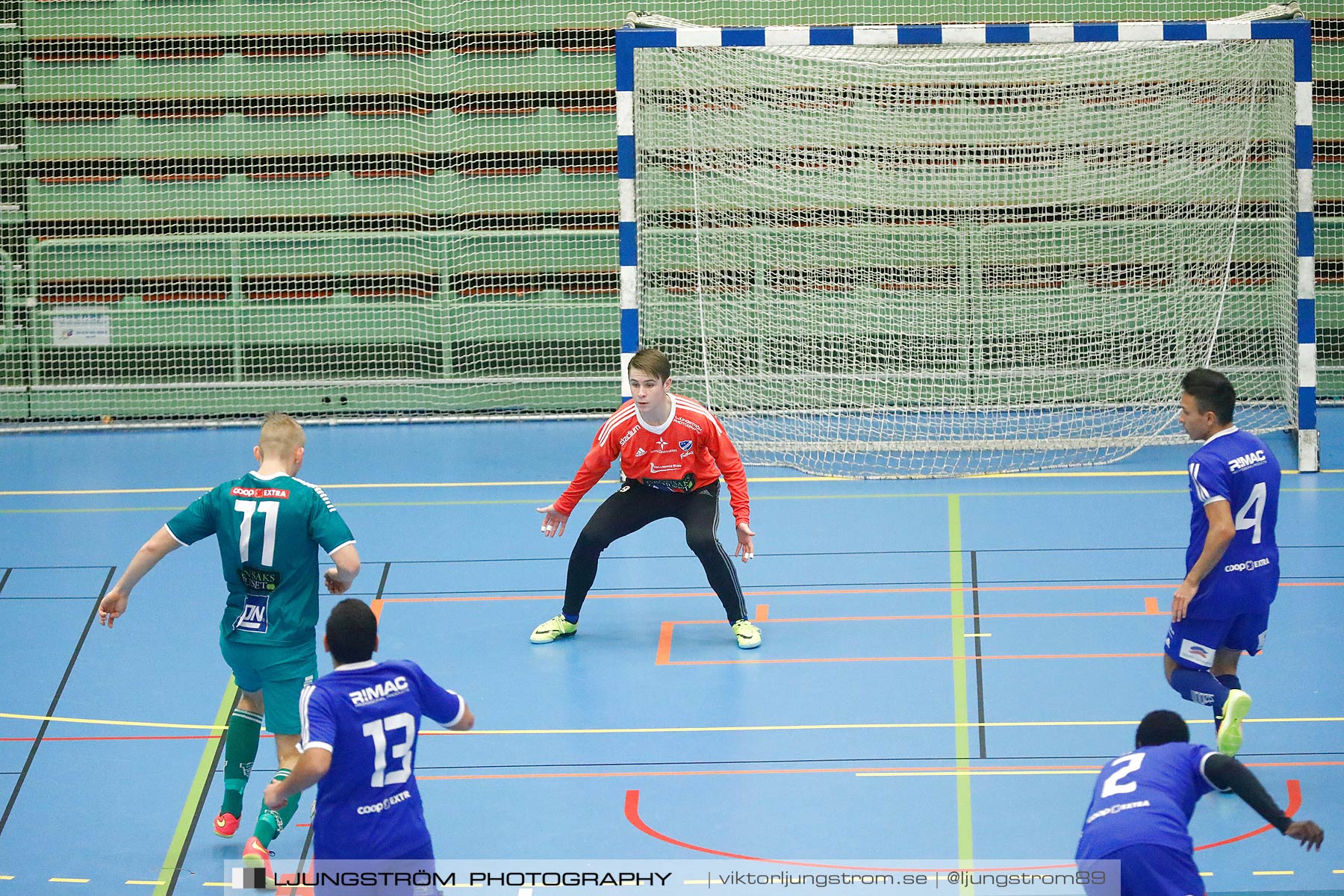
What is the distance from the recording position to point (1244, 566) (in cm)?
586

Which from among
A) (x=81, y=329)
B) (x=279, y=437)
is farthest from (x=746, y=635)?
(x=81, y=329)

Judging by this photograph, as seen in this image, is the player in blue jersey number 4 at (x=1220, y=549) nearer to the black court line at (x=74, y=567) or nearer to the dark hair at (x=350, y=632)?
the dark hair at (x=350, y=632)

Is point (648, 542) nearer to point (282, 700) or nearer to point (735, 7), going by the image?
point (282, 700)

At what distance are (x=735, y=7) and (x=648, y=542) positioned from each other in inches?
260

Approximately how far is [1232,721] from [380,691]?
299 centimetres

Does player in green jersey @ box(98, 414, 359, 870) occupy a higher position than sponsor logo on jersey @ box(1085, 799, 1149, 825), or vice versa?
player in green jersey @ box(98, 414, 359, 870)

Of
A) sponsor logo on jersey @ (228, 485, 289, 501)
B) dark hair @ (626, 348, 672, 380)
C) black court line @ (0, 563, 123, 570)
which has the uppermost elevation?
dark hair @ (626, 348, 672, 380)

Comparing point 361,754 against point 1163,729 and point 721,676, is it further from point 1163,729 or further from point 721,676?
point 721,676

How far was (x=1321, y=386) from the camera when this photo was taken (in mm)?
13797

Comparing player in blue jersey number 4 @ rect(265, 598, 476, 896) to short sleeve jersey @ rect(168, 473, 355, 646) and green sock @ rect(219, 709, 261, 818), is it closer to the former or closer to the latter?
short sleeve jersey @ rect(168, 473, 355, 646)

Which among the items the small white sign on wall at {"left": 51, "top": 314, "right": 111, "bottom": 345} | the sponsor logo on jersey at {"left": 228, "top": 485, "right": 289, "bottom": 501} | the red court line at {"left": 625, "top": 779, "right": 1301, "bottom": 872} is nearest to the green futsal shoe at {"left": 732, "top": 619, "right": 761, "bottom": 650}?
the red court line at {"left": 625, "top": 779, "right": 1301, "bottom": 872}

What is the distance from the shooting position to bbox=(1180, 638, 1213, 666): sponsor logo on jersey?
233 inches

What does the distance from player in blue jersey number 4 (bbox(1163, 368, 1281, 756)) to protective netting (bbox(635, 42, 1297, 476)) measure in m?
6.12

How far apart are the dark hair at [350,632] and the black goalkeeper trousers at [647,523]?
351 centimetres
